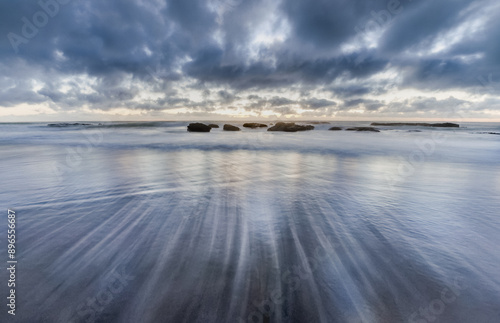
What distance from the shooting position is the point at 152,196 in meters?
5.25

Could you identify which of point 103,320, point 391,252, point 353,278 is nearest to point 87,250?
point 103,320

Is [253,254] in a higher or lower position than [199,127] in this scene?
lower

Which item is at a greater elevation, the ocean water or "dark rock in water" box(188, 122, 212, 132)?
"dark rock in water" box(188, 122, 212, 132)

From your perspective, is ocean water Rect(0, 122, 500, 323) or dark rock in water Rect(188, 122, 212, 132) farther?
dark rock in water Rect(188, 122, 212, 132)

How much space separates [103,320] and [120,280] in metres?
0.53

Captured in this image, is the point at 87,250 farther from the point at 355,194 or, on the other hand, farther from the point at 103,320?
the point at 355,194

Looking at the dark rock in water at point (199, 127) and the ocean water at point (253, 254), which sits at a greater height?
the dark rock in water at point (199, 127)

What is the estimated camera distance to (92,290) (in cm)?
225

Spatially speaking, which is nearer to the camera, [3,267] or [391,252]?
[3,267]

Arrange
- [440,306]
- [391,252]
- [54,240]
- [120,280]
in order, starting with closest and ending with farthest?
[440,306] < [120,280] < [391,252] < [54,240]

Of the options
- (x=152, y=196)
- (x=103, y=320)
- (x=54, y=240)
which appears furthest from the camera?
(x=152, y=196)

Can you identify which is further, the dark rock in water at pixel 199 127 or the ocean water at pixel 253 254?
the dark rock in water at pixel 199 127

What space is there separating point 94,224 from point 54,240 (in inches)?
22.8

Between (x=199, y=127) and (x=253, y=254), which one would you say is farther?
(x=199, y=127)
